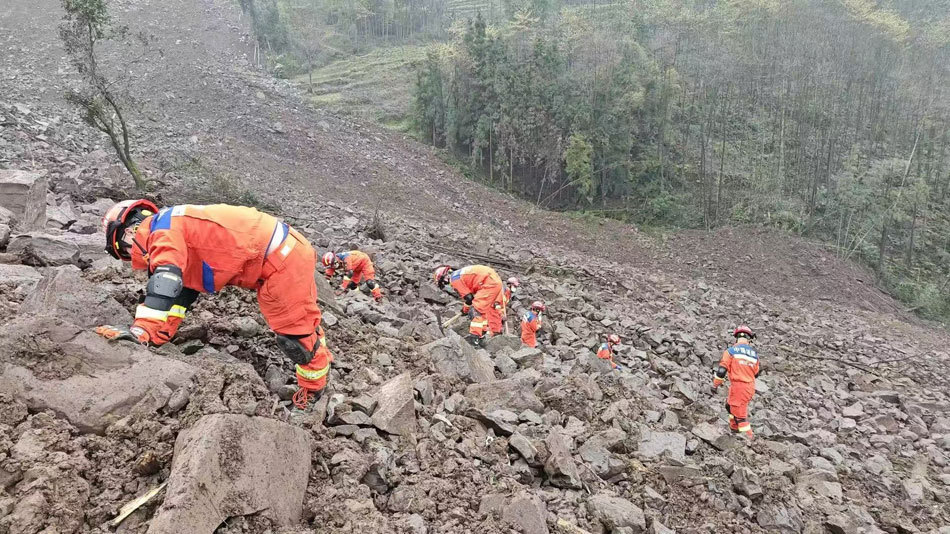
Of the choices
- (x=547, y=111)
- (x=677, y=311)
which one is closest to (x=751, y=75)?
(x=547, y=111)

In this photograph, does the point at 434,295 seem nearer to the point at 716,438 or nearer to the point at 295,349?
the point at 716,438

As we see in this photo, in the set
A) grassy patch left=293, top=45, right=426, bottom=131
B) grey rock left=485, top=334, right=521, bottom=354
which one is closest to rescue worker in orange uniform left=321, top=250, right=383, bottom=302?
grey rock left=485, top=334, right=521, bottom=354

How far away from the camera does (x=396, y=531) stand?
2.37 m

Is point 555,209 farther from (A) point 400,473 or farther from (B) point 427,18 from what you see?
(B) point 427,18

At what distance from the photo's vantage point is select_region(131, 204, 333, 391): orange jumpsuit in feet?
9.31

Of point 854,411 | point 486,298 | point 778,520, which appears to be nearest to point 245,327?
point 486,298

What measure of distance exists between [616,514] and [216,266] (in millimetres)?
2744

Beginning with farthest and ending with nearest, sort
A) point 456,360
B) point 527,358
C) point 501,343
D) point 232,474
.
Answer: point 501,343 → point 527,358 → point 456,360 → point 232,474

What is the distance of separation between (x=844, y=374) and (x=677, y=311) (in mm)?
3338

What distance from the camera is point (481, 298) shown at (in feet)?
22.7

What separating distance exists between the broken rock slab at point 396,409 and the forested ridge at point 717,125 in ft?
68.8

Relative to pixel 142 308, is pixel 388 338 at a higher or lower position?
lower

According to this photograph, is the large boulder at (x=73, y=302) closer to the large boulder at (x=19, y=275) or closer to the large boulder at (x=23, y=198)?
the large boulder at (x=19, y=275)

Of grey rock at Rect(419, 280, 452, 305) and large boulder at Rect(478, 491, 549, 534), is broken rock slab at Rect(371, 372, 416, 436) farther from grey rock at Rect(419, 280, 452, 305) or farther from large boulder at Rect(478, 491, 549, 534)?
grey rock at Rect(419, 280, 452, 305)
